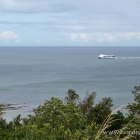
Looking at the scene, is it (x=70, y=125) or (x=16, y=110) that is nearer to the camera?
(x=70, y=125)

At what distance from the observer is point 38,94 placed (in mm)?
53531

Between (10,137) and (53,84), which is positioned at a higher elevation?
(53,84)

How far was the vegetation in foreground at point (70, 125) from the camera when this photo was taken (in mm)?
8939

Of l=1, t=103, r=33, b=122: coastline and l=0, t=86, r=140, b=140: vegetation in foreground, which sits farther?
l=1, t=103, r=33, b=122: coastline

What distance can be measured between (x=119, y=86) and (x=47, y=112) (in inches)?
1844

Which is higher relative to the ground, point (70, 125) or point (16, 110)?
point (70, 125)

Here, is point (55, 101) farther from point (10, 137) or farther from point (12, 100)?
point (12, 100)

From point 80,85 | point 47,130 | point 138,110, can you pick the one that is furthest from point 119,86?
point 47,130

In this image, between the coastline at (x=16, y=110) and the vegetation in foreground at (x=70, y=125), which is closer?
the vegetation in foreground at (x=70, y=125)

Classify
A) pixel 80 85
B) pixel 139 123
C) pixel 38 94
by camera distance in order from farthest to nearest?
1. pixel 80 85
2. pixel 38 94
3. pixel 139 123

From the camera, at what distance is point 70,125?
14.1 m

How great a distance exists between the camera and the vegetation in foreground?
8.94 m

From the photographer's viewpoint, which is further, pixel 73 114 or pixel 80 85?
pixel 80 85

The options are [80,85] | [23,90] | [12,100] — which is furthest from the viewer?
[80,85]
